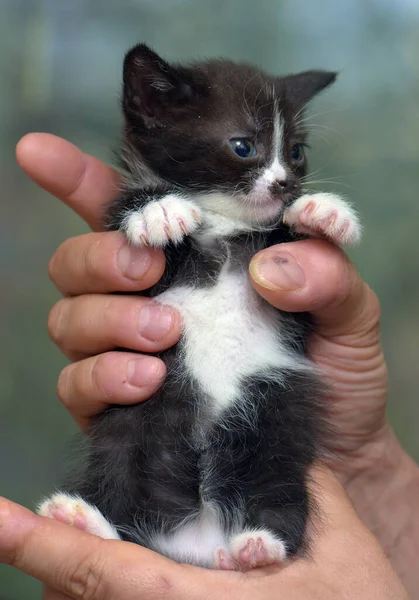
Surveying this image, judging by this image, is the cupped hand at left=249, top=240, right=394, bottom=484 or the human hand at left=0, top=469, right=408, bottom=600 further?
the cupped hand at left=249, top=240, right=394, bottom=484

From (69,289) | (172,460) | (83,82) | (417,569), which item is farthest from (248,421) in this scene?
(83,82)

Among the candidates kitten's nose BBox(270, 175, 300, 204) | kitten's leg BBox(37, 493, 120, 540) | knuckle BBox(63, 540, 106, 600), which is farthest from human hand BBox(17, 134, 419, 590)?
knuckle BBox(63, 540, 106, 600)

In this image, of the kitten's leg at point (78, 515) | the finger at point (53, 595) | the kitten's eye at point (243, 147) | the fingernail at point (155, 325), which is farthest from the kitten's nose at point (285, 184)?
the finger at point (53, 595)

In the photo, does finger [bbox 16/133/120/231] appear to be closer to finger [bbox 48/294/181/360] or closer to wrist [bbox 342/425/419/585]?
finger [bbox 48/294/181/360]

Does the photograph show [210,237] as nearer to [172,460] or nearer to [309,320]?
[309,320]

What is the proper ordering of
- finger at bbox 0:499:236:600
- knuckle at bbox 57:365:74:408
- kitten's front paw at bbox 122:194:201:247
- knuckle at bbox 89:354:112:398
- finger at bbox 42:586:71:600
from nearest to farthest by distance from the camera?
finger at bbox 0:499:236:600 < finger at bbox 42:586:71:600 < kitten's front paw at bbox 122:194:201:247 < knuckle at bbox 89:354:112:398 < knuckle at bbox 57:365:74:408

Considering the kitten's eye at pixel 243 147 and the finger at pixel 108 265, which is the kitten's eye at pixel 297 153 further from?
the finger at pixel 108 265
